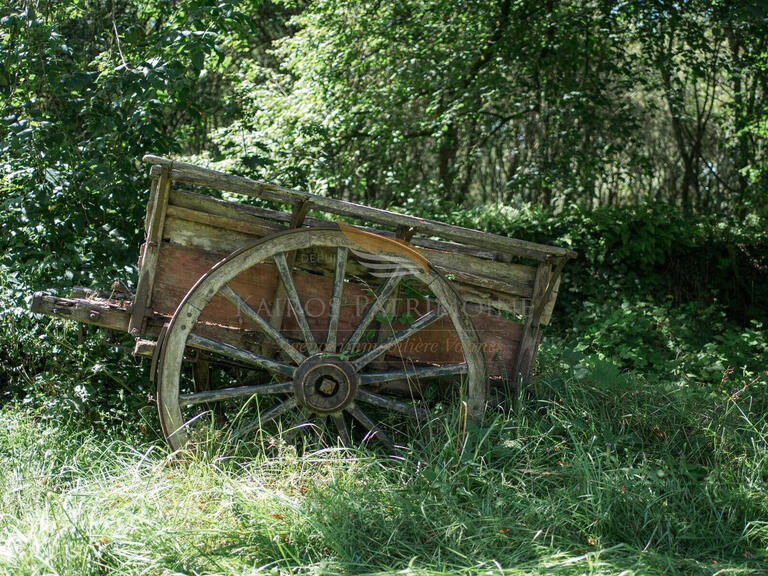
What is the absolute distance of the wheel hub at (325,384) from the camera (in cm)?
386

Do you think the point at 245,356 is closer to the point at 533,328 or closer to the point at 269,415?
the point at 269,415

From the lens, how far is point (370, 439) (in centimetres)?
408

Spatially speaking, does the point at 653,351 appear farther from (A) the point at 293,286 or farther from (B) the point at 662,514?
(A) the point at 293,286

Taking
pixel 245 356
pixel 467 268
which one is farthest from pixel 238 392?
pixel 467 268

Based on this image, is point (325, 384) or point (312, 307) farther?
point (312, 307)

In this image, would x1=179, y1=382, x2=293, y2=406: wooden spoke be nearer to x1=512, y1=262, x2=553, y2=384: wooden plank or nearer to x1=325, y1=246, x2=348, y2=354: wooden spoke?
x1=325, y1=246, x2=348, y2=354: wooden spoke

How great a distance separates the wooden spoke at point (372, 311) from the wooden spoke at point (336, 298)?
0.09 metres

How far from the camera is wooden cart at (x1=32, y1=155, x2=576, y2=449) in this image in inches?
148

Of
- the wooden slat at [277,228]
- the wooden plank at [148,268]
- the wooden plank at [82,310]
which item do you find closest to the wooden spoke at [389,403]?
the wooden slat at [277,228]

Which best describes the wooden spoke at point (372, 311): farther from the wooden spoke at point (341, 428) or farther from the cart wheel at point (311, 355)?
the wooden spoke at point (341, 428)

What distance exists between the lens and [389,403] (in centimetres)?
398

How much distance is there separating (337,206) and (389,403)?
1.06 meters

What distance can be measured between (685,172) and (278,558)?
33.5ft

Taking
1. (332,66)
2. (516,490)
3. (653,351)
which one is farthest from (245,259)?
(332,66)
